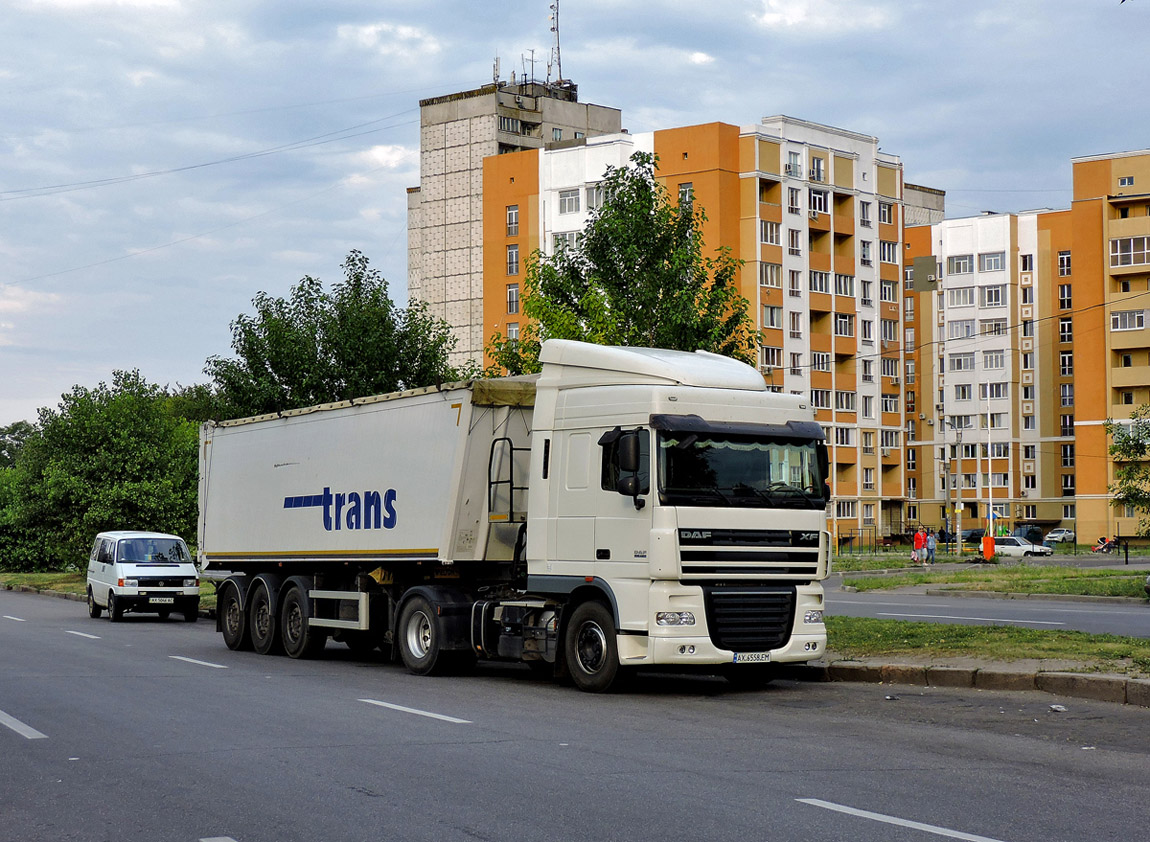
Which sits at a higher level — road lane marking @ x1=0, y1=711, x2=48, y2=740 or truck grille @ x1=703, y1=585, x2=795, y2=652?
truck grille @ x1=703, y1=585, x2=795, y2=652

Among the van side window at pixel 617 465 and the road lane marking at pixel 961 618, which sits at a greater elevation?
the van side window at pixel 617 465

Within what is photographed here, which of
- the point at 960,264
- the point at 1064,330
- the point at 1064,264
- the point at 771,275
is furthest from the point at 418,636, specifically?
the point at 1064,330

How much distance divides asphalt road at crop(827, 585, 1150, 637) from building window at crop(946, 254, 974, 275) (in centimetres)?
8364

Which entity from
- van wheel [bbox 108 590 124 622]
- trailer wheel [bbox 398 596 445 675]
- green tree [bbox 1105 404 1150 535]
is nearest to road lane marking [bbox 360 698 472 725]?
trailer wheel [bbox 398 596 445 675]

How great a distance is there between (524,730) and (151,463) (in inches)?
1552

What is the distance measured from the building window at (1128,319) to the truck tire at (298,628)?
78.6 meters

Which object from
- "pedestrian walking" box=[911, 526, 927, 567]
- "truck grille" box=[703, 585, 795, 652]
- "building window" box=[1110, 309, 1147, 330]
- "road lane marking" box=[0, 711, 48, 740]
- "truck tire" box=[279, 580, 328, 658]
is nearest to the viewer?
"road lane marking" box=[0, 711, 48, 740]

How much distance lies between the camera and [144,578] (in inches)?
1203

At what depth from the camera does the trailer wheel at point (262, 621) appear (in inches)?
779

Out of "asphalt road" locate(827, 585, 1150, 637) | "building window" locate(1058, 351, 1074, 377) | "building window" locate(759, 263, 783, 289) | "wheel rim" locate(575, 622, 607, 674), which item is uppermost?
A: "building window" locate(759, 263, 783, 289)

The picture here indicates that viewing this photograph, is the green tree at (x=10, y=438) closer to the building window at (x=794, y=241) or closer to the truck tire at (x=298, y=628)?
the building window at (x=794, y=241)

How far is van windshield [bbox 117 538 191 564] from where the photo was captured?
31.3 meters

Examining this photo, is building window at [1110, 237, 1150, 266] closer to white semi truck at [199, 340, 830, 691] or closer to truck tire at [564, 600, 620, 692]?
white semi truck at [199, 340, 830, 691]

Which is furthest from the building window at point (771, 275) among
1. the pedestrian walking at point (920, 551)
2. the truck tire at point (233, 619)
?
the truck tire at point (233, 619)
